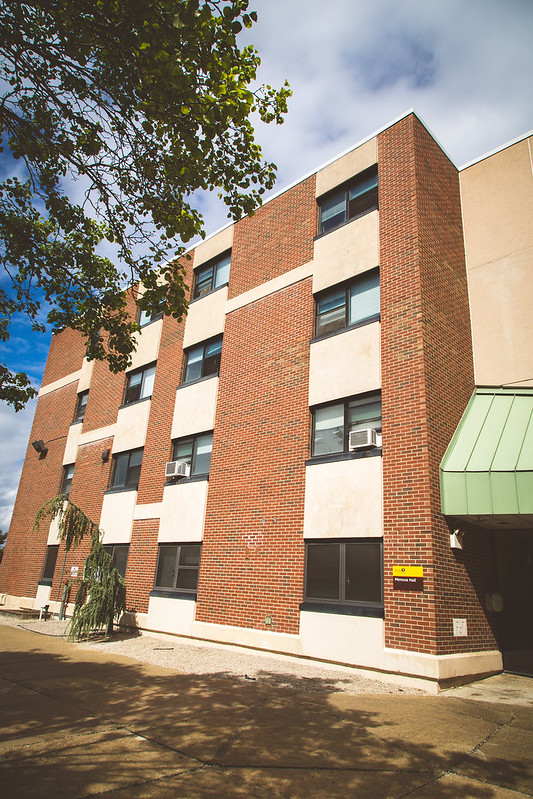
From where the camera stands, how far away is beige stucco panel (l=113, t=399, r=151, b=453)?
1745 cm

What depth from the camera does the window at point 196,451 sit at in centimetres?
1493

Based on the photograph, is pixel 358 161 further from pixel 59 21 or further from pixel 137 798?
pixel 137 798

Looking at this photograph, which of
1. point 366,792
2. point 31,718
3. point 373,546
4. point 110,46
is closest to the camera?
point 366,792

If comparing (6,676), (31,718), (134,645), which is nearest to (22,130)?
(31,718)

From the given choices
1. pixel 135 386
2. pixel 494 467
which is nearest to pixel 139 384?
pixel 135 386

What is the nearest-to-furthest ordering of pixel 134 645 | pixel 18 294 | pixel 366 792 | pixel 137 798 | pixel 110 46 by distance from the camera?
1. pixel 137 798
2. pixel 366 792
3. pixel 110 46
4. pixel 18 294
5. pixel 134 645

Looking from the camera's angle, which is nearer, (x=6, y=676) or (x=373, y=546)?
(x=6, y=676)

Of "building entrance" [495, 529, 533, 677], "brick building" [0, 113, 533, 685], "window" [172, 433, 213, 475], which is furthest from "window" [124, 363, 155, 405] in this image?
"building entrance" [495, 529, 533, 677]

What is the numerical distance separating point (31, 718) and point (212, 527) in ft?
25.9

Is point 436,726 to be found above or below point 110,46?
below

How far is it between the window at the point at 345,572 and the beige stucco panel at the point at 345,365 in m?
3.46

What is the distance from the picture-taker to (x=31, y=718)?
233 inches

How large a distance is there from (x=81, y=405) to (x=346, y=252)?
46.6 ft

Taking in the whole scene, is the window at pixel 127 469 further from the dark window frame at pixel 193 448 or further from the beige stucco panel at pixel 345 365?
the beige stucco panel at pixel 345 365
